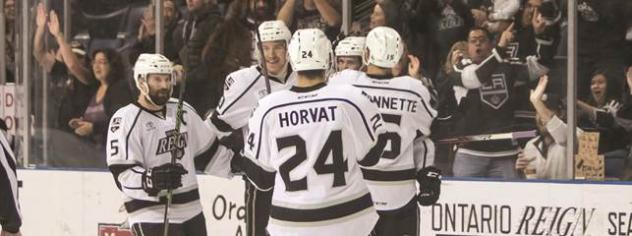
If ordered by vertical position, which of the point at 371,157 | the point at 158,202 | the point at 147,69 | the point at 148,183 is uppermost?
the point at 147,69

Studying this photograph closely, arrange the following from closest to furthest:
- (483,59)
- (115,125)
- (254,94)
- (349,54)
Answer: (115,125)
(254,94)
(349,54)
(483,59)

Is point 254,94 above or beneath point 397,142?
above

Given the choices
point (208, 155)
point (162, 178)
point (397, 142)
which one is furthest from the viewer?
point (208, 155)

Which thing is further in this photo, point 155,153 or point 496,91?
point 496,91

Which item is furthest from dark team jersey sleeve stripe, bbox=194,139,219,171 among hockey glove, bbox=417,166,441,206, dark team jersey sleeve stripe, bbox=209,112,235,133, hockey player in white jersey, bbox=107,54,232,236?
hockey glove, bbox=417,166,441,206

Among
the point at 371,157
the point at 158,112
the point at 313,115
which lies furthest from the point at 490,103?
the point at 313,115

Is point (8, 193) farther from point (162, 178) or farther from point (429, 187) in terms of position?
point (429, 187)

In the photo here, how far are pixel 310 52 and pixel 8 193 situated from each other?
173 centimetres

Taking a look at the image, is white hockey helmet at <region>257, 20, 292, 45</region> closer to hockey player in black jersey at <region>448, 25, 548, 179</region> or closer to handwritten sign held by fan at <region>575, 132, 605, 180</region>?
hockey player in black jersey at <region>448, 25, 548, 179</region>

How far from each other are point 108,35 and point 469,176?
303 centimetres

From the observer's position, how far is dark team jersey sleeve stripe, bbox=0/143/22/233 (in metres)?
9.11

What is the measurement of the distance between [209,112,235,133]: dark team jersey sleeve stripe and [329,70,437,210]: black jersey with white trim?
0.75m

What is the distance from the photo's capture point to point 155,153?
965 cm

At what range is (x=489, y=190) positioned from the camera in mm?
10961
